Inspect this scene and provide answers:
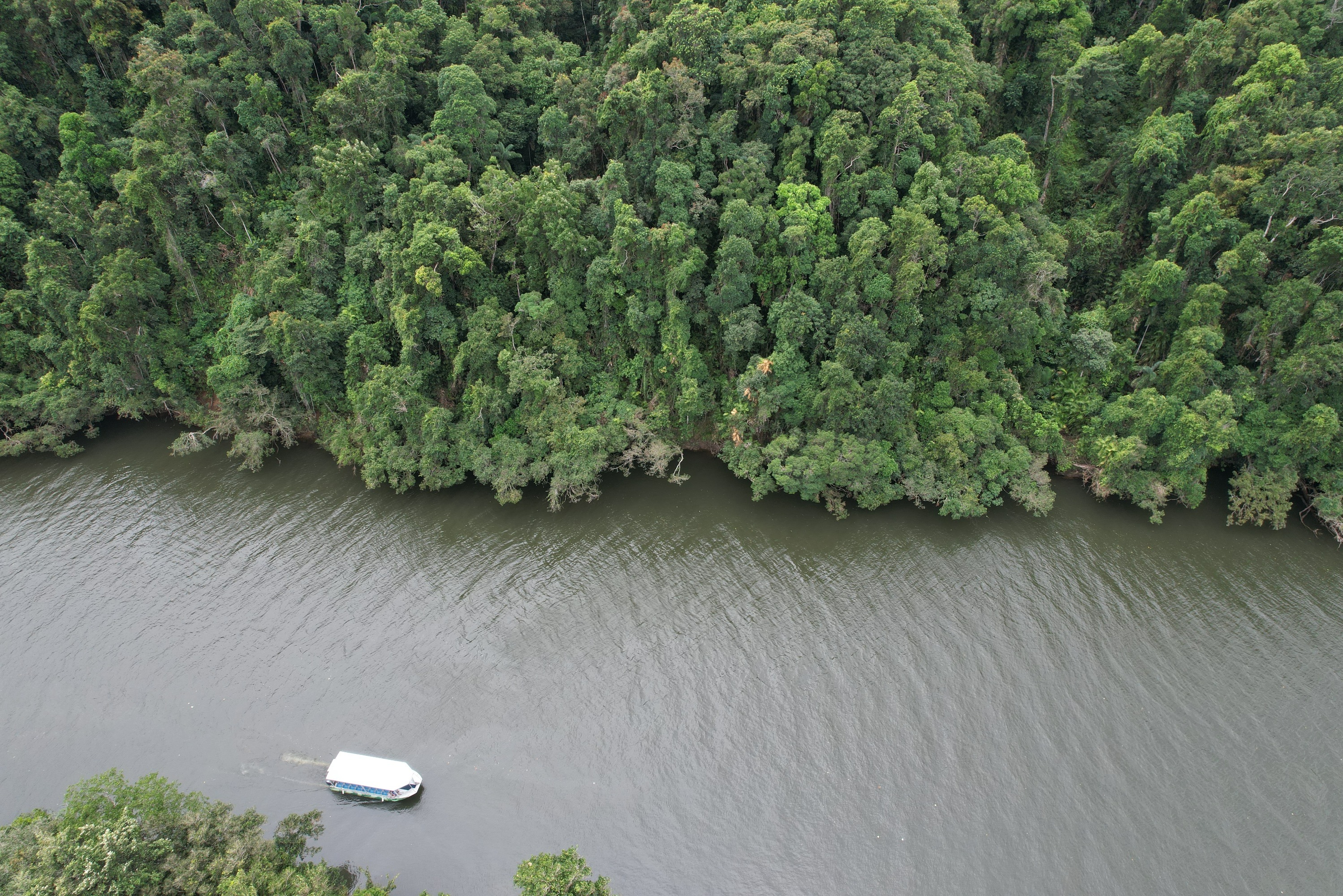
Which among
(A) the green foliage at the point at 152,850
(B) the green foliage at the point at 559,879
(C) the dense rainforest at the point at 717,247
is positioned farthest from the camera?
(C) the dense rainforest at the point at 717,247

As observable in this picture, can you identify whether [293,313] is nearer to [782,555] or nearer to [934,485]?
[782,555]

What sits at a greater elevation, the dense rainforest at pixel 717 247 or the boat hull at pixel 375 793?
the dense rainforest at pixel 717 247

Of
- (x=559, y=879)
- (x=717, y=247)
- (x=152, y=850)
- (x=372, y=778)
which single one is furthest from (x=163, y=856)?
(x=717, y=247)

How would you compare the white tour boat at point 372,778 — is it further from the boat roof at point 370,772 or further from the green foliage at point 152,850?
the green foliage at point 152,850

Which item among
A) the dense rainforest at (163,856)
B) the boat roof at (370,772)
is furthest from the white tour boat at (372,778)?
the dense rainforest at (163,856)

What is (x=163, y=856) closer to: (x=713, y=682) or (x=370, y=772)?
(x=370, y=772)

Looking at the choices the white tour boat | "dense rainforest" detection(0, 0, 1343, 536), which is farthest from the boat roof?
"dense rainforest" detection(0, 0, 1343, 536)

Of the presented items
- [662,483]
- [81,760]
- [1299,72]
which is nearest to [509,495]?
[662,483]
